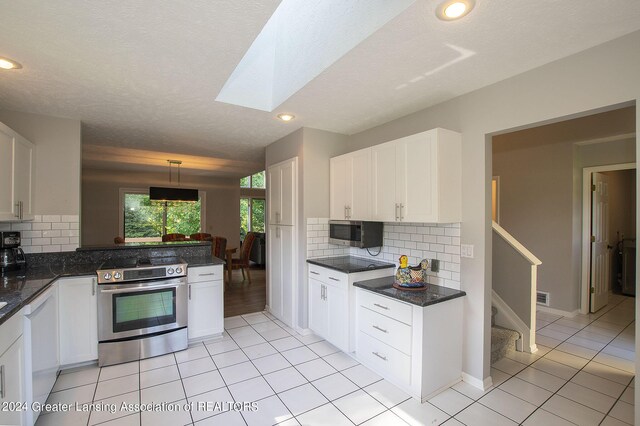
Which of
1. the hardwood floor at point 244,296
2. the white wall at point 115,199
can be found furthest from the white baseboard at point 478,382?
the white wall at point 115,199

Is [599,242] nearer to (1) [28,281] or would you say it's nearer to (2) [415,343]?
(2) [415,343]

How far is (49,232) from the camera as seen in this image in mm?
3043

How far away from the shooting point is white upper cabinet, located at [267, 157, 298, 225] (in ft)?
12.0

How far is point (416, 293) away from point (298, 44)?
2.20 meters

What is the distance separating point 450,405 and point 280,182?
289 cm

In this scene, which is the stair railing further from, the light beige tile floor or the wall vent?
the wall vent

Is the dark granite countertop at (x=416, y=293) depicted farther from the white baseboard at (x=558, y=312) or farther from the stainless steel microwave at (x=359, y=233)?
the white baseboard at (x=558, y=312)

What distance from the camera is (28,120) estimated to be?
2.96m

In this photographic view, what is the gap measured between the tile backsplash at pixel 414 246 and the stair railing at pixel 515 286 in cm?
120

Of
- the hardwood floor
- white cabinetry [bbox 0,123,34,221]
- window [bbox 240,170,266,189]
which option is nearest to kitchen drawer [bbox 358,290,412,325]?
the hardwood floor

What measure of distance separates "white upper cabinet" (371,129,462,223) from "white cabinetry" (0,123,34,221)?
316 centimetres

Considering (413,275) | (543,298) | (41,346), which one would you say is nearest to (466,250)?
(413,275)

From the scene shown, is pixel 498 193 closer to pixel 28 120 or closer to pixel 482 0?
pixel 482 0

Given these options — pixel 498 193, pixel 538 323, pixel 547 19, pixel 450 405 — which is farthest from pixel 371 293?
pixel 498 193
